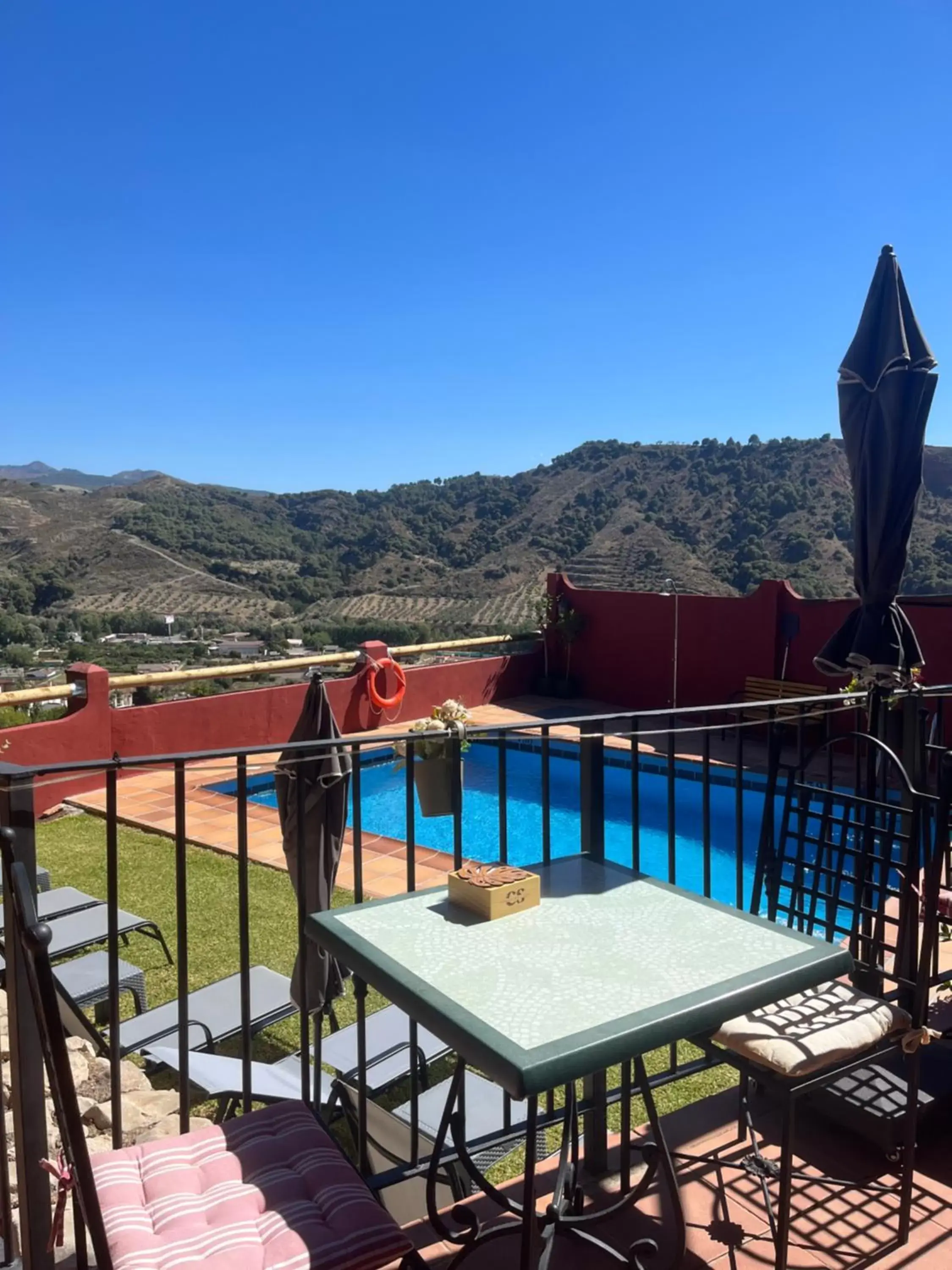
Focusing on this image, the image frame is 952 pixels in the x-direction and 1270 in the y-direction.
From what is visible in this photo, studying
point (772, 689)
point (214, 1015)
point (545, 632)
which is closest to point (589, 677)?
point (545, 632)

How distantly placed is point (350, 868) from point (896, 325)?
448 centimetres

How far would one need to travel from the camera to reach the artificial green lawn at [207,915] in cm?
310

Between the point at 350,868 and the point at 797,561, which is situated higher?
the point at 797,561

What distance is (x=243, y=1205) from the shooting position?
1137 millimetres

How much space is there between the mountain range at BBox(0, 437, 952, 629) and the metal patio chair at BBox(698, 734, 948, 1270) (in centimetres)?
1523

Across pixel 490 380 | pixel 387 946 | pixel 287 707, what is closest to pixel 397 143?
pixel 287 707

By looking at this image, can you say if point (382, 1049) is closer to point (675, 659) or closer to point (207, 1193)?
point (207, 1193)

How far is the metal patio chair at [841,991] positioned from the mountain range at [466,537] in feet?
50.0

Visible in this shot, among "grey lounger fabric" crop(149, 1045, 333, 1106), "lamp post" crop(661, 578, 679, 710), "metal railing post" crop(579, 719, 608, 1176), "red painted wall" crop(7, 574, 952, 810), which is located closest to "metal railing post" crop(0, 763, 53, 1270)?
"metal railing post" crop(579, 719, 608, 1176)

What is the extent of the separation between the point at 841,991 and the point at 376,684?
8221mm

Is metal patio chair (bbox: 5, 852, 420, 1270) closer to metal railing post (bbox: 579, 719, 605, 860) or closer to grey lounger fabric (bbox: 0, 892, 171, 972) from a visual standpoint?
metal railing post (bbox: 579, 719, 605, 860)

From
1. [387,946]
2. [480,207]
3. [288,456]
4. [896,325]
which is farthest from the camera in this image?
[288,456]

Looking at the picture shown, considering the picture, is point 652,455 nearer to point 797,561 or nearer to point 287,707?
point 797,561

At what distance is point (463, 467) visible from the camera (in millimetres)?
34625
